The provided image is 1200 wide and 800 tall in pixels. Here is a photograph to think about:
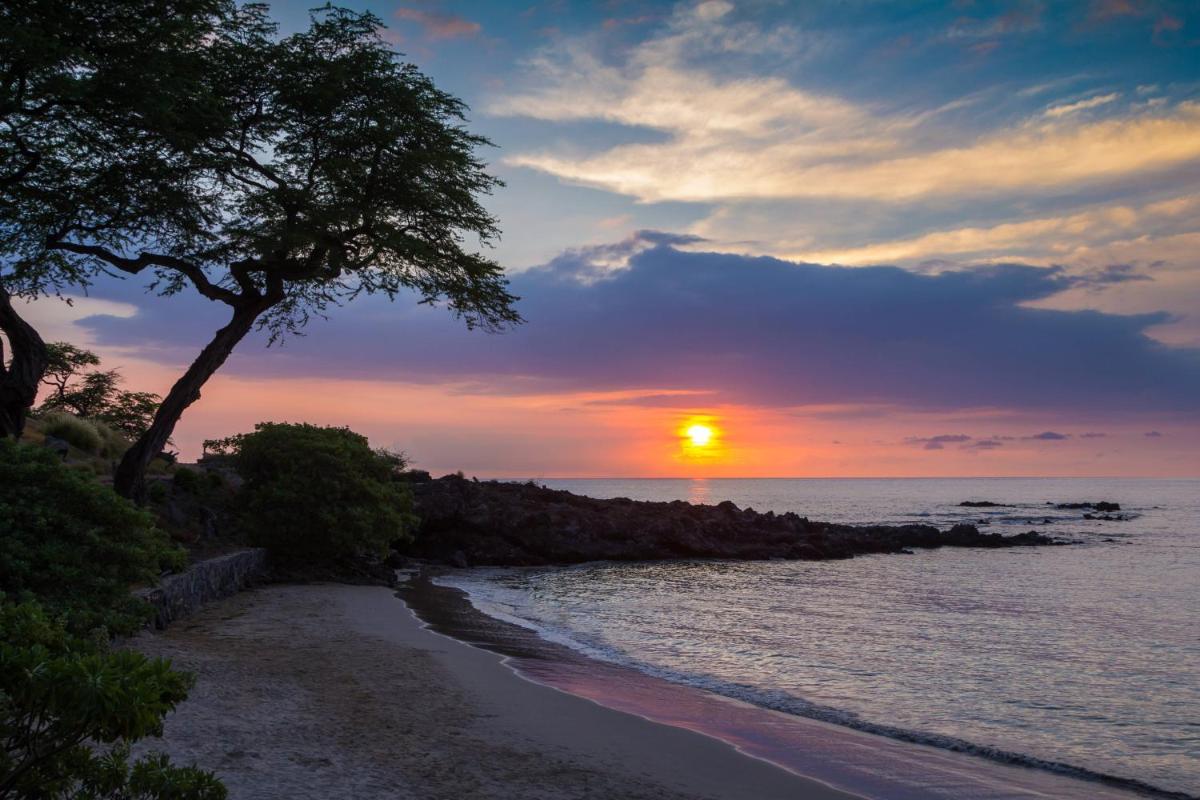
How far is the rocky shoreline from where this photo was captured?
128ft

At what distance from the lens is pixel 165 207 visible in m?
22.8

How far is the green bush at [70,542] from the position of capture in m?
10.9

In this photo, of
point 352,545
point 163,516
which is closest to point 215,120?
point 163,516

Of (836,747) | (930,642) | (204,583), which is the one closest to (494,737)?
(836,747)

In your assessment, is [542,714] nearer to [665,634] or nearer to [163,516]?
[665,634]

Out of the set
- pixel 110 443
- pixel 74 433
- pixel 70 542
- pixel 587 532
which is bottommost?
pixel 587 532

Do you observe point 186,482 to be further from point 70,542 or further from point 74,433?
point 70,542

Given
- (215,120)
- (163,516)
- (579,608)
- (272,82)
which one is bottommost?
(579,608)

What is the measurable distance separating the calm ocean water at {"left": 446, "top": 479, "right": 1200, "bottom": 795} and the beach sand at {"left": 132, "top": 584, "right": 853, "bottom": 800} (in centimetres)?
381

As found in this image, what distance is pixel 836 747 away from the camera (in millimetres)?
10508

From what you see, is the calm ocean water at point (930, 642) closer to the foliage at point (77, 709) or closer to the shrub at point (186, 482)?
the shrub at point (186, 482)

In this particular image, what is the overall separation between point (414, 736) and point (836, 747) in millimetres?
5037

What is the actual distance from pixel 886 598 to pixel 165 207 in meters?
24.5

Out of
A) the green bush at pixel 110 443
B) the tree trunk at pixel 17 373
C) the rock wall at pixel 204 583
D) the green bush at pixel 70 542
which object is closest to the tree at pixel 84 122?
the tree trunk at pixel 17 373
